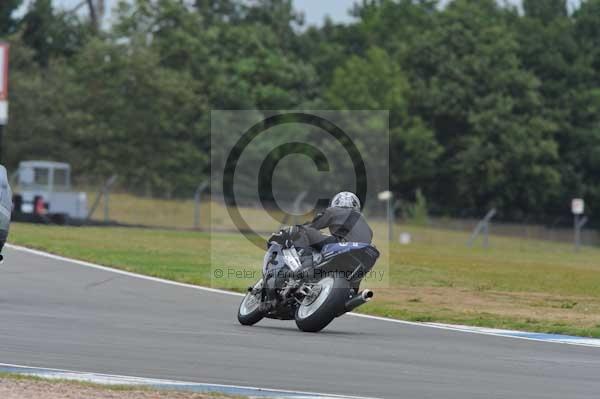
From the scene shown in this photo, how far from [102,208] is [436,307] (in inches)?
1391

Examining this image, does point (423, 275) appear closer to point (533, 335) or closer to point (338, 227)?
point (533, 335)

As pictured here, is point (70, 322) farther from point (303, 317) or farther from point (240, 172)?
point (240, 172)

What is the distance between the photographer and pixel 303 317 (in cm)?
1497

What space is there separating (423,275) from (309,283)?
12.8 m

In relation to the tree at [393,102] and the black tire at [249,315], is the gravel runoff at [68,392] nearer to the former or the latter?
the black tire at [249,315]

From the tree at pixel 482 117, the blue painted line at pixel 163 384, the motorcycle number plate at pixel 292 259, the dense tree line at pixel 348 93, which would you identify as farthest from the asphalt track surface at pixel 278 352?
the tree at pixel 482 117

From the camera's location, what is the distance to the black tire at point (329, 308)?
1465 cm

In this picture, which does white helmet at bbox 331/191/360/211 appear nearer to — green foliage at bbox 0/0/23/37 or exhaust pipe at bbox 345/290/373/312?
exhaust pipe at bbox 345/290/373/312

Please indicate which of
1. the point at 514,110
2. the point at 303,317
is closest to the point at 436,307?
the point at 303,317

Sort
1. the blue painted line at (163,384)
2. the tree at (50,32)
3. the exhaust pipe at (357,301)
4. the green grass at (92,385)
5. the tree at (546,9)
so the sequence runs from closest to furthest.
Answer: the green grass at (92,385) → the blue painted line at (163,384) → the exhaust pipe at (357,301) → the tree at (50,32) → the tree at (546,9)

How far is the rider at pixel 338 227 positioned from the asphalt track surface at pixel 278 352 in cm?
100

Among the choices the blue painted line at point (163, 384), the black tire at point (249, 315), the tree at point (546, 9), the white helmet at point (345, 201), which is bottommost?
the black tire at point (249, 315)

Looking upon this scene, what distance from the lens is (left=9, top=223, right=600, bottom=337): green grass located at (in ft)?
62.4

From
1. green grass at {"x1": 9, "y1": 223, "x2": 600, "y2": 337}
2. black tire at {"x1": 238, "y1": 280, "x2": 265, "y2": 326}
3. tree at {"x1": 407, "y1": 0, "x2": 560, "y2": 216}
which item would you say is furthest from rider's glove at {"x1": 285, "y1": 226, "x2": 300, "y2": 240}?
tree at {"x1": 407, "y1": 0, "x2": 560, "y2": 216}
